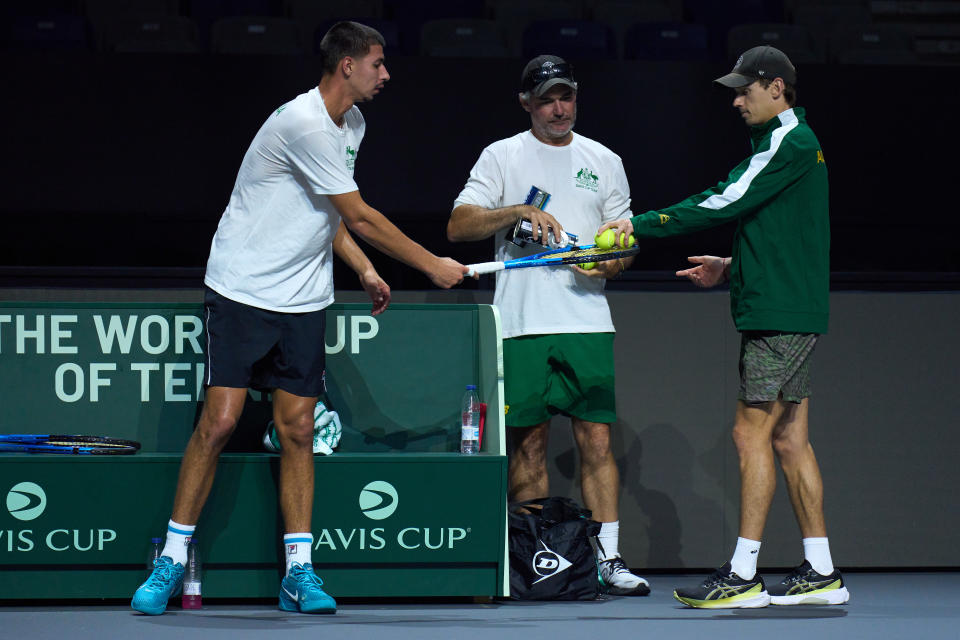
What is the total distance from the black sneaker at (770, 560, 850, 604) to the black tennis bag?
60cm

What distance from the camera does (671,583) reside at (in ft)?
13.8

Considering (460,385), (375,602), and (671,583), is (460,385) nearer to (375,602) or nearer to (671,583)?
(375,602)

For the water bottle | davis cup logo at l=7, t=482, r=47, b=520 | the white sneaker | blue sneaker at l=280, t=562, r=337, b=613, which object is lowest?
the white sneaker

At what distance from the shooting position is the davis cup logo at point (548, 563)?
148 inches

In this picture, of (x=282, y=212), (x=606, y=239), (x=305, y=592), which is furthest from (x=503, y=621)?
(x=282, y=212)

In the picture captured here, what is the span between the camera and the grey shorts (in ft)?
11.9

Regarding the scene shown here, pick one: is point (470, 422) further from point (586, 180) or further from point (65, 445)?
point (65, 445)

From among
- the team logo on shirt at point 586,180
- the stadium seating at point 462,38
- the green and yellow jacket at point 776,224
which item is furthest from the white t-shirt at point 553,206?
the stadium seating at point 462,38

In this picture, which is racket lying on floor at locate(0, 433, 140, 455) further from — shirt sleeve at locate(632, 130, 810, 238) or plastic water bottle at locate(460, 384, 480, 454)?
shirt sleeve at locate(632, 130, 810, 238)

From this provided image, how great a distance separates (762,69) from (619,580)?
1.73 metres

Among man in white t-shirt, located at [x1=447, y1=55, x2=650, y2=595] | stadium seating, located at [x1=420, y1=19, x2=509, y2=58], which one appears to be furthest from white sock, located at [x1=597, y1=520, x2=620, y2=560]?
stadium seating, located at [x1=420, y1=19, x2=509, y2=58]

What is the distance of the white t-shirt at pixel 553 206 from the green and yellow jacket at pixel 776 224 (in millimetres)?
389

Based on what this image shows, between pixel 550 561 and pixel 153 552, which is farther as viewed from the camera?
pixel 550 561

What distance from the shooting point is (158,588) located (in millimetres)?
3359
